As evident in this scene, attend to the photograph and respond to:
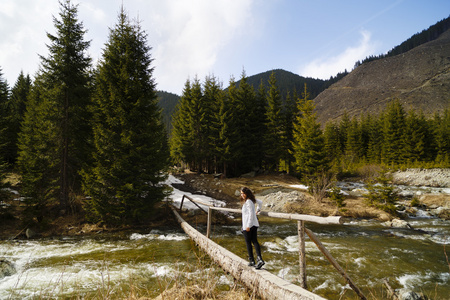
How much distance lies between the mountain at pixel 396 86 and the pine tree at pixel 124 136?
3845 inches

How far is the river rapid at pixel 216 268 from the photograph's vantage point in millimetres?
5801

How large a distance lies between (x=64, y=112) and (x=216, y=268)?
14.0m

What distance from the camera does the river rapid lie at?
5.80 meters

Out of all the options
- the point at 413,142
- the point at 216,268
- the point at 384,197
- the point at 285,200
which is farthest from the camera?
the point at 413,142

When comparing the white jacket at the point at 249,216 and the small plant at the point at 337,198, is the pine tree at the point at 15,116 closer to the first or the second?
the white jacket at the point at 249,216

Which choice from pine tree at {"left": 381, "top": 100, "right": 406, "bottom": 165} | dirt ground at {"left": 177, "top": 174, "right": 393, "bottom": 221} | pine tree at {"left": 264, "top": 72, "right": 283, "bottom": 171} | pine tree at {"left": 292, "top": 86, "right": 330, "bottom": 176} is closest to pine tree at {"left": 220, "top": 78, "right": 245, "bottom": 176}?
pine tree at {"left": 264, "top": 72, "right": 283, "bottom": 171}

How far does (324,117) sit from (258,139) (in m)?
107

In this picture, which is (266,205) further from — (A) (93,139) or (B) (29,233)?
(B) (29,233)

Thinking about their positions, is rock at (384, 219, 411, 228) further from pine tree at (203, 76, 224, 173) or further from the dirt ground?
pine tree at (203, 76, 224, 173)

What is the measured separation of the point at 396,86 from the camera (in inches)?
4813

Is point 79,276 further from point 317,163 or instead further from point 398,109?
point 398,109

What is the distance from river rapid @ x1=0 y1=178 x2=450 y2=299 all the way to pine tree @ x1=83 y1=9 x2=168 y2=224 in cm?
186

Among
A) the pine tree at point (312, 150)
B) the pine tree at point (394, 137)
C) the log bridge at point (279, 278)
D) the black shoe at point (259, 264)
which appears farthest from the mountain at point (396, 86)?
the black shoe at point (259, 264)

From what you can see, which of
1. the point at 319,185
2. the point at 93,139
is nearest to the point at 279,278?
the point at 93,139
